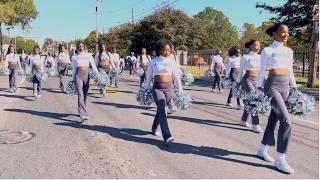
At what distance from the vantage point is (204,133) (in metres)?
9.05

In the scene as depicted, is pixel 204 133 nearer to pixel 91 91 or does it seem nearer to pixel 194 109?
pixel 194 109

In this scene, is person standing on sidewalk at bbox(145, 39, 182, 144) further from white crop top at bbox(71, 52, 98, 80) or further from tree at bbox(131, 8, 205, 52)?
tree at bbox(131, 8, 205, 52)

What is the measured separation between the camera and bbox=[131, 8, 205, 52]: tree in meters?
54.8

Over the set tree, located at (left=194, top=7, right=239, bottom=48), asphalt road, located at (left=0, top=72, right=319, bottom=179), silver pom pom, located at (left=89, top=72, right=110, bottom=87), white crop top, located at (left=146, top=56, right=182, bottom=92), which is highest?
tree, located at (left=194, top=7, right=239, bottom=48)

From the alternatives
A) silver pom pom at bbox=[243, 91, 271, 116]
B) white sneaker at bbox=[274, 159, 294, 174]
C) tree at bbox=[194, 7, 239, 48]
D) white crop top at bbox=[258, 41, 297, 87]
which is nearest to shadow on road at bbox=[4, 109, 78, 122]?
silver pom pom at bbox=[243, 91, 271, 116]

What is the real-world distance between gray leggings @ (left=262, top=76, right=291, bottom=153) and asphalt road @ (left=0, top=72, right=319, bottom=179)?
369mm

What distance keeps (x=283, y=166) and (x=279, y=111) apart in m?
0.77

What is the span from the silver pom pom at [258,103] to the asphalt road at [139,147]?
2.39ft

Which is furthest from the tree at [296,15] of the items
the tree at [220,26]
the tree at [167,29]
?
the tree at [220,26]

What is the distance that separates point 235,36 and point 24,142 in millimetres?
118640

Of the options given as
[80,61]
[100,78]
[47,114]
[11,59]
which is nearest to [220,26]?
[11,59]

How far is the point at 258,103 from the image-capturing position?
6.92 m

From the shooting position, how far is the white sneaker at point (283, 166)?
6.20 metres

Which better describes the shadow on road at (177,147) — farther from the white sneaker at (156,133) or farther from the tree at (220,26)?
the tree at (220,26)
